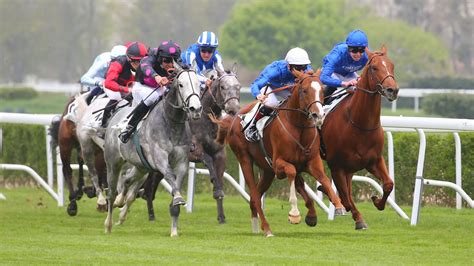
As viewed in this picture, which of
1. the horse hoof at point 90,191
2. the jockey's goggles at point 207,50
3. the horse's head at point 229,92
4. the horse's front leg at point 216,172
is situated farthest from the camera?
the horse hoof at point 90,191

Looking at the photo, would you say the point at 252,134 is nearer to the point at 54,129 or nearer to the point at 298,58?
the point at 298,58

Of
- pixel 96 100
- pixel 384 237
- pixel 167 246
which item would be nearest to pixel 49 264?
pixel 167 246

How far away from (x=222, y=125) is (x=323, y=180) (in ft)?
6.78

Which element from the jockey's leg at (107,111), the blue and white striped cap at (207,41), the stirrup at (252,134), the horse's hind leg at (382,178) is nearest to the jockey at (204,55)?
the blue and white striped cap at (207,41)

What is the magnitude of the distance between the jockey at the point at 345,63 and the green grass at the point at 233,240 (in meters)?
1.26

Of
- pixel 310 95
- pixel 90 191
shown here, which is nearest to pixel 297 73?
pixel 310 95

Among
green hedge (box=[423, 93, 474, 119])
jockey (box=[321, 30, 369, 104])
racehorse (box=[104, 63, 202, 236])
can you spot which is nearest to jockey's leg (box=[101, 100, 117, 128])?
racehorse (box=[104, 63, 202, 236])

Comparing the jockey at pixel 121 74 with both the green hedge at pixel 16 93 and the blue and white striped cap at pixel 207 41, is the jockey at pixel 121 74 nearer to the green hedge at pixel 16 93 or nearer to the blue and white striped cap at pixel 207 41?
the blue and white striped cap at pixel 207 41

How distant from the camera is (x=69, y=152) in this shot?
14.3 meters

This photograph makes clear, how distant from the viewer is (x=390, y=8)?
6619 cm

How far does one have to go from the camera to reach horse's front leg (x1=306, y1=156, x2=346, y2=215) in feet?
33.0

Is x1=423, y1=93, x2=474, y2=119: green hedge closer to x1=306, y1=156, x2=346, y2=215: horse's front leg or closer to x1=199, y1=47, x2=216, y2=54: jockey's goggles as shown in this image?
x1=199, y1=47, x2=216, y2=54: jockey's goggles

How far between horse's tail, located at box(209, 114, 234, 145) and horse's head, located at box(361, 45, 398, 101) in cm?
177

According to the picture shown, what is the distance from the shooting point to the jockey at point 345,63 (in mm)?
11078
